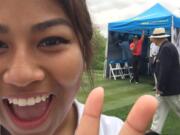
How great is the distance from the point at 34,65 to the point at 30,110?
0.14 metres

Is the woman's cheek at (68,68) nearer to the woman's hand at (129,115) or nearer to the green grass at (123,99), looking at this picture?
the woman's hand at (129,115)

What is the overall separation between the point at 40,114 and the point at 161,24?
885 centimetres

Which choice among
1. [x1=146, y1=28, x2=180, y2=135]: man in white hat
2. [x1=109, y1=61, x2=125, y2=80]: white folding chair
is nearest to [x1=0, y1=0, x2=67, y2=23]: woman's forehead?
[x1=146, y1=28, x2=180, y2=135]: man in white hat

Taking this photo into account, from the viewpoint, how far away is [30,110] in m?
1.12

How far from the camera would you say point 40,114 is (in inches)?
44.8

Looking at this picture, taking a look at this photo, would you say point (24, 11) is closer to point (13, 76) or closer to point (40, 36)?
point (40, 36)

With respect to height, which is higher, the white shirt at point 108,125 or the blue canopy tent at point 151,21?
the blue canopy tent at point 151,21

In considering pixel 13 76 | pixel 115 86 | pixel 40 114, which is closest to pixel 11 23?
pixel 13 76

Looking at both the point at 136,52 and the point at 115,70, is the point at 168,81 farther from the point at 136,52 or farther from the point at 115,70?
the point at 115,70

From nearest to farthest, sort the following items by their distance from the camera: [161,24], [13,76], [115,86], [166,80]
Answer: [13,76], [166,80], [161,24], [115,86]

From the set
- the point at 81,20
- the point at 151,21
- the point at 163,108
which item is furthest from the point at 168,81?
the point at 151,21

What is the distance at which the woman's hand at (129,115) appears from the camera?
2.98 ft

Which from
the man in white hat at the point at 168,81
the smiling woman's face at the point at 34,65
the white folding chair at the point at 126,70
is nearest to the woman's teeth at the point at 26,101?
the smiling woman's face at the point at 34,65

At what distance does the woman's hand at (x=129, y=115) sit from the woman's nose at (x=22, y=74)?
7.2 inches
